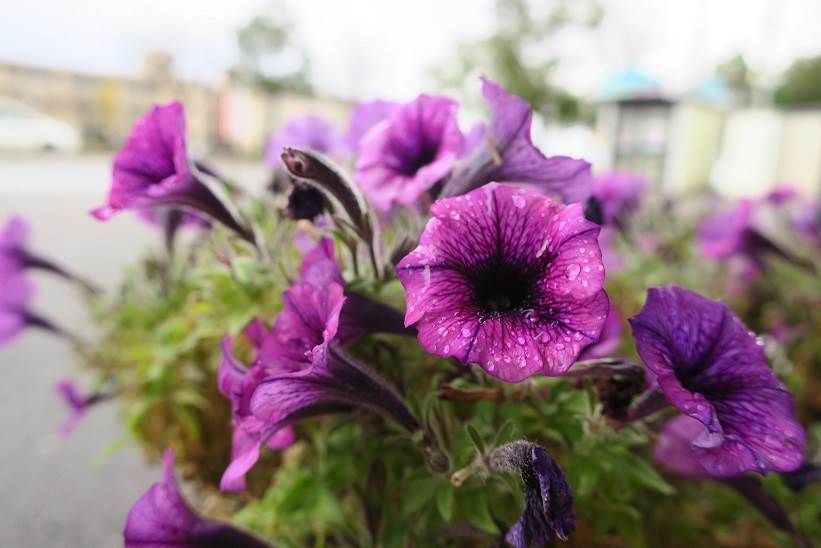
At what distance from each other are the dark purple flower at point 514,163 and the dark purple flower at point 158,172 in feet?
0.60

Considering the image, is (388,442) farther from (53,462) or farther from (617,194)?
(53,462)

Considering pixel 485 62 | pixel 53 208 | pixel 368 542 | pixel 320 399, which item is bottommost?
pixel 53 208

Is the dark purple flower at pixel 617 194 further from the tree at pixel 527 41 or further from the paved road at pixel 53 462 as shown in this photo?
the tree at pixel 527 41

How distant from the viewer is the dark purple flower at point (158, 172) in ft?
1.39

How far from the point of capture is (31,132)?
25.3 feet

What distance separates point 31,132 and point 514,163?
351 inches

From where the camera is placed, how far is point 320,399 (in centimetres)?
35

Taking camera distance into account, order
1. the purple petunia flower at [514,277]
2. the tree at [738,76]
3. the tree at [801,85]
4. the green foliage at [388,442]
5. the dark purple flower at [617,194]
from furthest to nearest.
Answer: the tree at [801,85], the tree at [738,76], the dark purple flower at [617,194], the green foliage at [388,442], the purple petunia flower at [514,277]

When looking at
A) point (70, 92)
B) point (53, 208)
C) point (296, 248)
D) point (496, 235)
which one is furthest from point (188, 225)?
point (70, 92)

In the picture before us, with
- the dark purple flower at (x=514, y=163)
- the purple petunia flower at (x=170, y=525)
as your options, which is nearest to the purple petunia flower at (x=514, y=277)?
the dark purple flower at (x=514, y=163)

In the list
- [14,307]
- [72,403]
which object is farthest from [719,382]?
[14,307]

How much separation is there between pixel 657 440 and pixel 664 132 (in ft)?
18.1

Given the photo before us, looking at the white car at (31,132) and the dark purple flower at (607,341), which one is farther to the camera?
the white car at (31,132)

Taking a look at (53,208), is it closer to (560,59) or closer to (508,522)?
(508,522)
